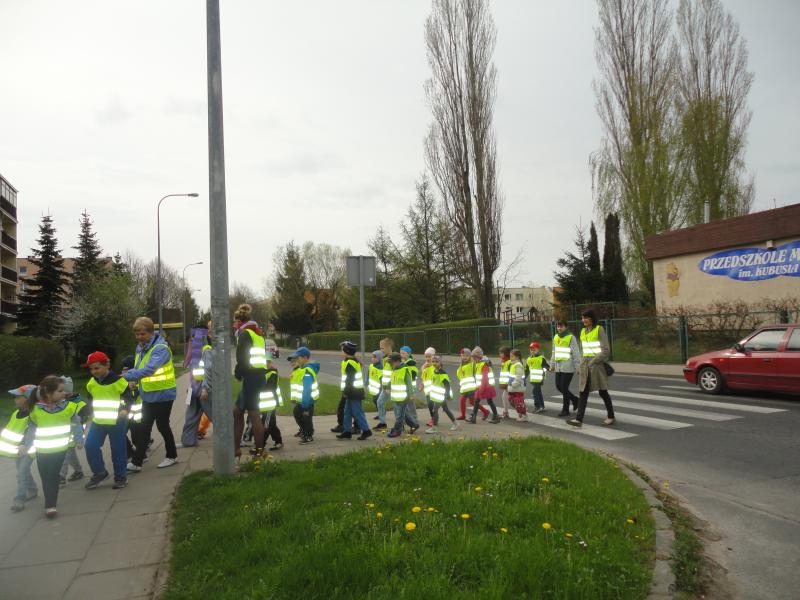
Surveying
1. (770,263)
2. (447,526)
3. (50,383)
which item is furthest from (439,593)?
(770,263)

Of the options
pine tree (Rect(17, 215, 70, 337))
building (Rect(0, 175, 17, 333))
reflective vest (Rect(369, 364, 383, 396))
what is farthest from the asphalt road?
building (Rect(0, 175, 17, 333))

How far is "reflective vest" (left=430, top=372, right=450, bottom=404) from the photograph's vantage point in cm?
905

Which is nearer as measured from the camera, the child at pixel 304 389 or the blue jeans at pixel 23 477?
the blue jeans at pixel 23 477

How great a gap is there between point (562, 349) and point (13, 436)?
309 inches

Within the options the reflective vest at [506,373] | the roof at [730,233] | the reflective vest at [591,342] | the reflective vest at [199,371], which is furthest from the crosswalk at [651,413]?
the roof at [730,233]

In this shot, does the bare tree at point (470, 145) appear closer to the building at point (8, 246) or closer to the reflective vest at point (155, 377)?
the reflective vest at point (155, 377)

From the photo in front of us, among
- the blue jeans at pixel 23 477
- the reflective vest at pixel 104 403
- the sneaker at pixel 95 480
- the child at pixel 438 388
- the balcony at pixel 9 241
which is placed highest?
the balcony at pixel 9 241

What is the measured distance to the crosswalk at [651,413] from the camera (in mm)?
8875

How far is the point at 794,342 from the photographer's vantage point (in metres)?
10.8

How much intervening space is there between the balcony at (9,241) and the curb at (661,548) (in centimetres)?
7385

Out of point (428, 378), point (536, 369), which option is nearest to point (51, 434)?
point (428, 378)

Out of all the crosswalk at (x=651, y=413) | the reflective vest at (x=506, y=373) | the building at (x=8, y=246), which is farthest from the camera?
the building at (x=8, y=246)

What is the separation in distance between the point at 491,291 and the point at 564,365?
1001 inches

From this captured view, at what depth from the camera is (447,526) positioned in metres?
4.03
